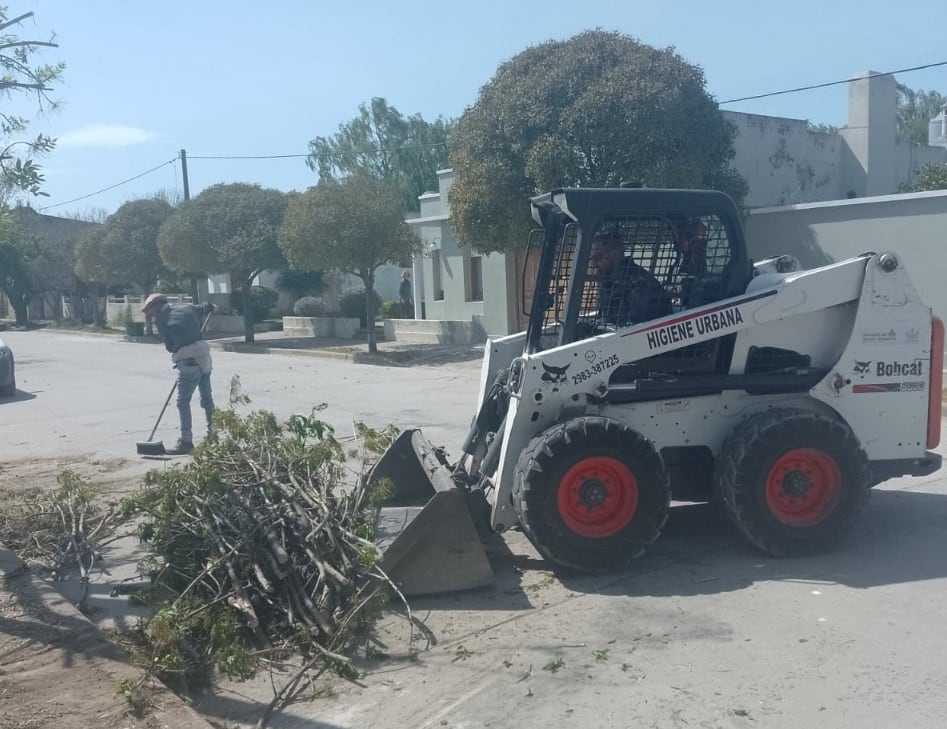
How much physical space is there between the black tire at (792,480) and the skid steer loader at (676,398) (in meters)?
0.01

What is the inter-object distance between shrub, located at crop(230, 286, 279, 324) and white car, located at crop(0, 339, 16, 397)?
18683mm

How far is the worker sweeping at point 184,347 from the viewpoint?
35.6 feet

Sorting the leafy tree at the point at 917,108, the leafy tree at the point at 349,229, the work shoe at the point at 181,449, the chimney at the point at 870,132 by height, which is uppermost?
the leafy tree at the point at 917,108

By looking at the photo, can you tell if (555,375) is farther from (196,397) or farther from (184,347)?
(196,397)

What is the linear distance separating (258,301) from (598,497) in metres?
33.2

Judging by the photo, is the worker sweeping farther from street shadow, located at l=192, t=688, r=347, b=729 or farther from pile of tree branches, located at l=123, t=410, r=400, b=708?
street shadow, located at l=192, t=688, r=347, b=729

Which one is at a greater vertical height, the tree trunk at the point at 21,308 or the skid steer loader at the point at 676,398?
the tree trunk at the point at 21,308

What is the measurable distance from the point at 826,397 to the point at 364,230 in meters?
16.5

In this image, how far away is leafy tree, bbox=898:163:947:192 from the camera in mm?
22359

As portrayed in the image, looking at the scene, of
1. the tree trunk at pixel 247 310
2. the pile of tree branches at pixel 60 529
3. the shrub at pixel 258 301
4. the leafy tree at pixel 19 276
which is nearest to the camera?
the pile of tree branches at pixel 60 529

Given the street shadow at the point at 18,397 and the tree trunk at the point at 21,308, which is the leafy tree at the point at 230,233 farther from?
the tree trunk at the point at 21,308

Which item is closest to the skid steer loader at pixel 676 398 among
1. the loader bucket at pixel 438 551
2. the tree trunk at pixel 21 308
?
the loader bucket at pixel 438 551

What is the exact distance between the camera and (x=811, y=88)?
70.8 feet

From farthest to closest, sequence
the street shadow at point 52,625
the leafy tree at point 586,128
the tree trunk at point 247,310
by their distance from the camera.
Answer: the tree trunk at point 247,310 < the leafy tree at point 586,128 < the street shadow at point 52,625
